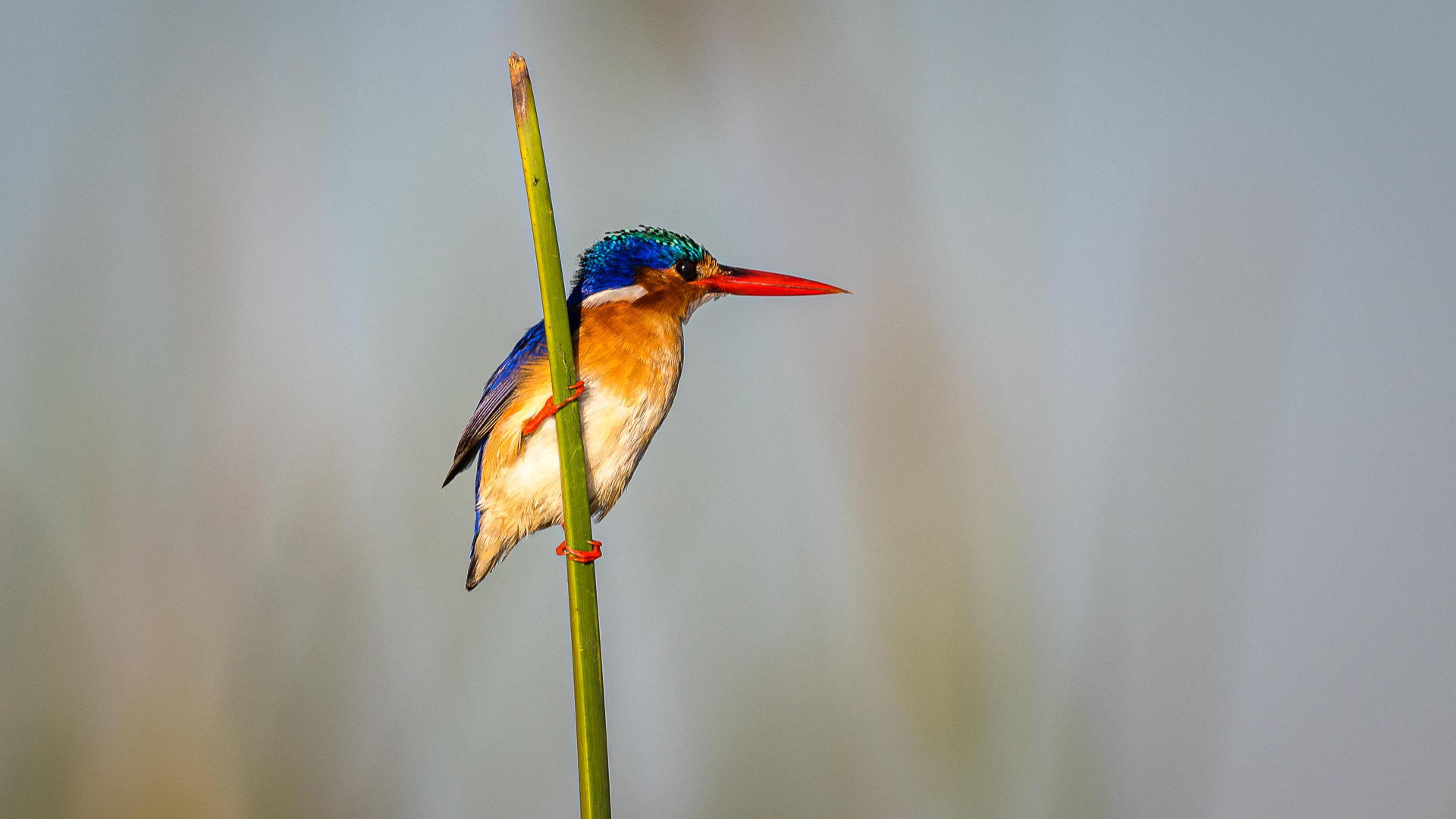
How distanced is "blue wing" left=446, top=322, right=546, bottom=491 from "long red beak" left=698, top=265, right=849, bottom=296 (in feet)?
0.56

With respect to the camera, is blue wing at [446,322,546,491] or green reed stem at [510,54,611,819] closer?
green reed stem at [510,54,611,819]

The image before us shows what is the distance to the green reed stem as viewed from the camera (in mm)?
393

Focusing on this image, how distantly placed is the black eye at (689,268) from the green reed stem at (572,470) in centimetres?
38

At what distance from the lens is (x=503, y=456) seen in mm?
830

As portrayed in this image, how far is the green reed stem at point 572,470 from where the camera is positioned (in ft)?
1.29

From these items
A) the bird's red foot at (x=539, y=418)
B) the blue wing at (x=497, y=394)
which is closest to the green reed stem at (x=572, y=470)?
the bird's red foot at (x=539, y=418)

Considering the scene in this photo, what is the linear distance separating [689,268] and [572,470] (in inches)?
16.4

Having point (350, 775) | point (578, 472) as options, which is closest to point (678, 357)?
point (578, 472)

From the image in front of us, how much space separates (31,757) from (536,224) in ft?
3.53

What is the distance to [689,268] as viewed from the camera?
830 millimetres

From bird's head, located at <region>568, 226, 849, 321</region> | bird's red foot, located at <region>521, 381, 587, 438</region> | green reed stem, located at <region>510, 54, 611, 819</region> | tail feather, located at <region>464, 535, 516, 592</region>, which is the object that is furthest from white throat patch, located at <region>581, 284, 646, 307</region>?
green reed stem, located at <region>510, 54, 611, 819</region>

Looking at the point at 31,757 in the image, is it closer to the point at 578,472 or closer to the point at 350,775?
the point at 350,775

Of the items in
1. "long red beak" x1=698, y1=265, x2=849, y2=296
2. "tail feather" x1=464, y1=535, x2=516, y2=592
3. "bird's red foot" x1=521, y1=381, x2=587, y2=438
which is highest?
"long red beak" x1=698, y1=265, x2=849, y2=296

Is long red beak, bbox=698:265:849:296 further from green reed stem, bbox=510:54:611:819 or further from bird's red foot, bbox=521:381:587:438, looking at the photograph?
green reed stem, bbox=510:54:611:819
